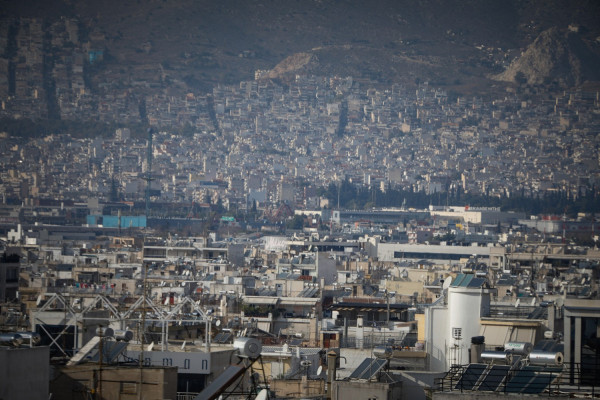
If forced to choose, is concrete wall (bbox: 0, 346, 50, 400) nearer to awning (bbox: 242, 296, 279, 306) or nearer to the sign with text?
the sign with text

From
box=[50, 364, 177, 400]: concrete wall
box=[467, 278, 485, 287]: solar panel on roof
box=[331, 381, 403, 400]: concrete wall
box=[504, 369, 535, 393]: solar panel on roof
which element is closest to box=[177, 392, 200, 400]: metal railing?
box=[50, 364, 177, 400]: concrete wall

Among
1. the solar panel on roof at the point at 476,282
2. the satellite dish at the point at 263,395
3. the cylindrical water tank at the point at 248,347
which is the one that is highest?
the solar panel on roof at the point at 476,282

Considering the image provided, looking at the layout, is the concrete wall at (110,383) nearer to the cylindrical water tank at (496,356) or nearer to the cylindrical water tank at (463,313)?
the cylindrical water tank at (496,356)

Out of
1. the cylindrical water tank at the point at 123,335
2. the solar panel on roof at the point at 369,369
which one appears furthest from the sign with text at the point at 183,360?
the solar panel on roof at the point at 369,369

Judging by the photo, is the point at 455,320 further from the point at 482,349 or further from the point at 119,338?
the point at 119,338

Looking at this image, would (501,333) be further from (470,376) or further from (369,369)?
(470,376)

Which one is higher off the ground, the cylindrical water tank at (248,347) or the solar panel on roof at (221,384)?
the cylindrical water tank at (248,347)
